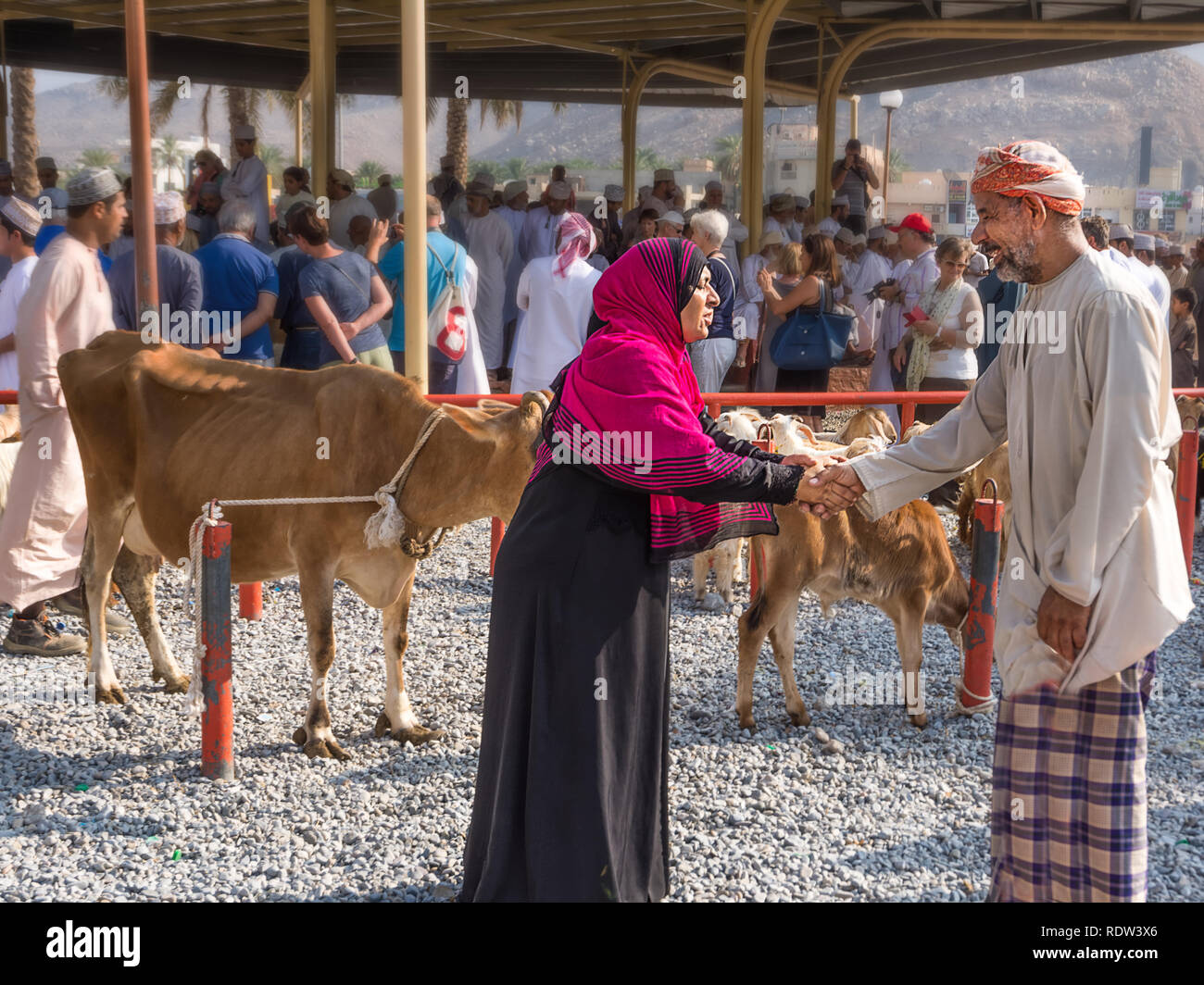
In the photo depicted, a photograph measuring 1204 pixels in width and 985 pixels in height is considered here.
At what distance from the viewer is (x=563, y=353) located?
26.9 ft

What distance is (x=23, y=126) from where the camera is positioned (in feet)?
102

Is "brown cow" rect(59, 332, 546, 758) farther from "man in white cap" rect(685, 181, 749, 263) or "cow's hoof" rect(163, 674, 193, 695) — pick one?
"man in white cap" rect(685, 181, 749, 263)

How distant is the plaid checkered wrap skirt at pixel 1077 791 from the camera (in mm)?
2963

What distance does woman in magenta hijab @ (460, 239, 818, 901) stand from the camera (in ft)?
11.1

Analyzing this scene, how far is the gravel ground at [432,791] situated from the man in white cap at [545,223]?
17.8 ft

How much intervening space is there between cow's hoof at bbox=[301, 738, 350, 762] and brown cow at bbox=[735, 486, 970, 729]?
1663 millimetres

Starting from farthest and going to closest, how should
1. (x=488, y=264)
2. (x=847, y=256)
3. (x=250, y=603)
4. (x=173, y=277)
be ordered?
1. (x=847, y=256)
2. (x=488, y=264)
3. (x=173, y=277)
4. (x=250, y=603)

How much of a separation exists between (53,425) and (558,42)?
35.6 ft

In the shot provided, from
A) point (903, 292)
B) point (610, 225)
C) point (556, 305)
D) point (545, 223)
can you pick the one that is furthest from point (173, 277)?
point (610, 225)

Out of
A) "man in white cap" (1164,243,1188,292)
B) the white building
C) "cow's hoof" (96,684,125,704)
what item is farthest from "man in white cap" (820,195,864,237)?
"cow's hoof" (96,684,125,704)

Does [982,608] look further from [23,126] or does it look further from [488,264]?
[23,126]

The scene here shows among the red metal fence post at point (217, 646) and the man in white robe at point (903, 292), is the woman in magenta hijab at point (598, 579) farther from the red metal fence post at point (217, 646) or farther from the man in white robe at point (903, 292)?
the man in white robe at point (903, 292)
